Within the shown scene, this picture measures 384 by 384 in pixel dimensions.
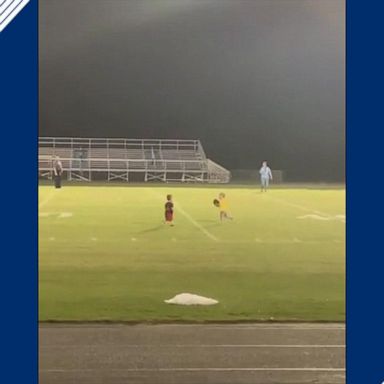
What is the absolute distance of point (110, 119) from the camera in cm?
408

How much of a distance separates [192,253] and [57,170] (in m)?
1.15

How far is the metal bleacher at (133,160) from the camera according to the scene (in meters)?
4.01

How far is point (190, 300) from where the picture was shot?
401 cm

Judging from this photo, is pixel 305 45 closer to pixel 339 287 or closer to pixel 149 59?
pixel 149 59

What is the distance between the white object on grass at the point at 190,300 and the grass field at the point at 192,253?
56 millimetres

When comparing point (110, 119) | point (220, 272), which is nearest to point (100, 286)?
point (220, 272)

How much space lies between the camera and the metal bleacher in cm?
401

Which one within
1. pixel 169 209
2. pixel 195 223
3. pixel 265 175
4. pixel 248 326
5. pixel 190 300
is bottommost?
pixel 248 326

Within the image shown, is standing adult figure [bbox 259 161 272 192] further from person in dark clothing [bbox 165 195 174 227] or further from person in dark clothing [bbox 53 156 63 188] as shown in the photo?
person in dark clothing [bbox 53 156 63 188]

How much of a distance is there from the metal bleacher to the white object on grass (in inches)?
31.0

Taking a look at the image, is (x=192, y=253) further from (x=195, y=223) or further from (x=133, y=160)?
(x=133, y=160)
